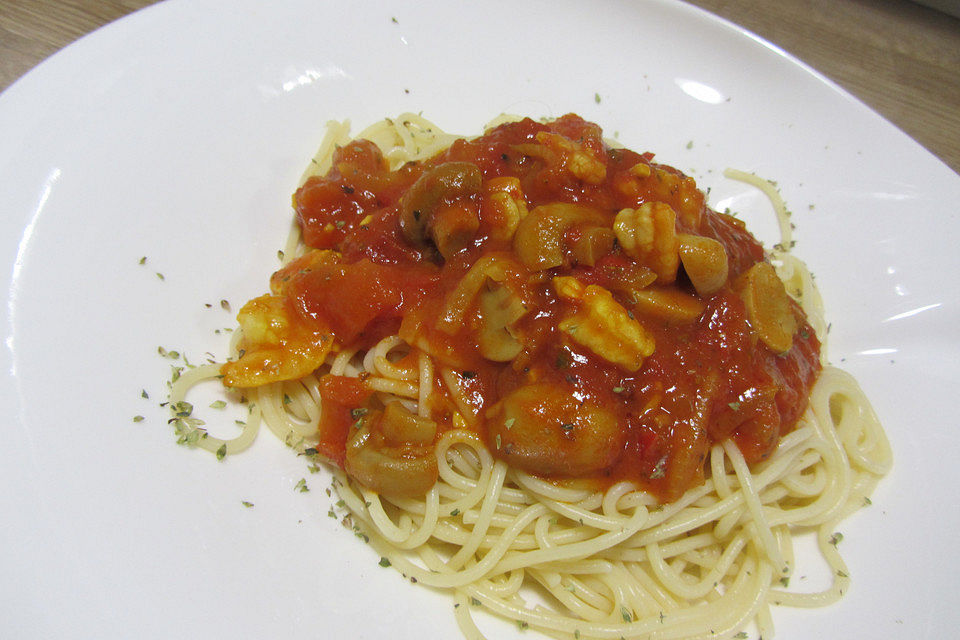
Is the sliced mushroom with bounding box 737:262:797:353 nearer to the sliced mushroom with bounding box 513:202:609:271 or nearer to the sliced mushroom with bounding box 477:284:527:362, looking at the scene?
the sliced mushroom with bounding box 513:202:609:271

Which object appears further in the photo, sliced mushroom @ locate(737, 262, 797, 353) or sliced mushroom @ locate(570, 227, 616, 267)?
sliced mushroom @ locate(737, 262, 797, 353)

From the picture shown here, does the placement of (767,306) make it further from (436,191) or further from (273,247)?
(273,247)

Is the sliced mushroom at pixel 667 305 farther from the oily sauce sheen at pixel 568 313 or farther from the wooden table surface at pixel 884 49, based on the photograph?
the wooden table surface at pixel 884 49

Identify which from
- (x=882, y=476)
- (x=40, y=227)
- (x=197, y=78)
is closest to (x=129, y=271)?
(x=40, y=227)

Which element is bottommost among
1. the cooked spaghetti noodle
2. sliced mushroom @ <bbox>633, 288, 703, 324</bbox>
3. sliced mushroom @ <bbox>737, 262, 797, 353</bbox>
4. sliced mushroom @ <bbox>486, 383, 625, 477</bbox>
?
the cooked spaghetti noodle

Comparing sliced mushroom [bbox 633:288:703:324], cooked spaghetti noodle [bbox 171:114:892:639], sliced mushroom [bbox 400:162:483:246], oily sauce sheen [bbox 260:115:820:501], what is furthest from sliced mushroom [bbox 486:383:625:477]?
sliced mushroom [bbox 400:162:483:246]

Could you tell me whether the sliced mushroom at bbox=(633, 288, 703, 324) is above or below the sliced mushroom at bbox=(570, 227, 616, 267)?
below

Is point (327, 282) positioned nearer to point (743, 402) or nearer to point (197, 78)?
point (197, 78)
